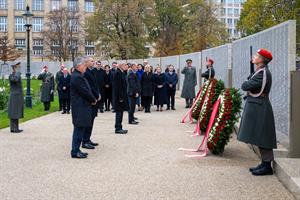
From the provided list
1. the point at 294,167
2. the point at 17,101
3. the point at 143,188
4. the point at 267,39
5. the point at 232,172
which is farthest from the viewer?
the point at 17,101

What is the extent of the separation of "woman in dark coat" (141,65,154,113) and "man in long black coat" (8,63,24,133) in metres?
6.95

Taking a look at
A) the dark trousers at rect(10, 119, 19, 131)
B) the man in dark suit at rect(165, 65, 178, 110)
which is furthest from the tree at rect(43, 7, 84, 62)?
the dark trousers at rect(10, 119, 19, 131)

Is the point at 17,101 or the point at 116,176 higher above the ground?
the point at 17,101

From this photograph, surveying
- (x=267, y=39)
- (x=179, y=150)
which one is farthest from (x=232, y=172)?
(x=267, y=39)

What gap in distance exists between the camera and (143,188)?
Answer: 6.94 meters

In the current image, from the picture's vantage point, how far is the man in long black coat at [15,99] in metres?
12.9

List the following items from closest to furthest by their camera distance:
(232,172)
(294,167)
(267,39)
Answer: (294,167) < (232,172) < (267,39)

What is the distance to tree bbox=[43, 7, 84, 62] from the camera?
71.1m

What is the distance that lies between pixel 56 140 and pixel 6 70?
4752 centimetres

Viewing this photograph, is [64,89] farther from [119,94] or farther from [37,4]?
[37,4]

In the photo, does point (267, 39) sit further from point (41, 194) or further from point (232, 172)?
point (41, 194)

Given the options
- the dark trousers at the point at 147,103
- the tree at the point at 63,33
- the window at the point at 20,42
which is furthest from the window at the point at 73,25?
the dark trousers at the point at 147,103

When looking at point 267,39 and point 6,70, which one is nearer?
point 267,39

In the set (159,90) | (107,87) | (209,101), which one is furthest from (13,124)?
(159,90)
